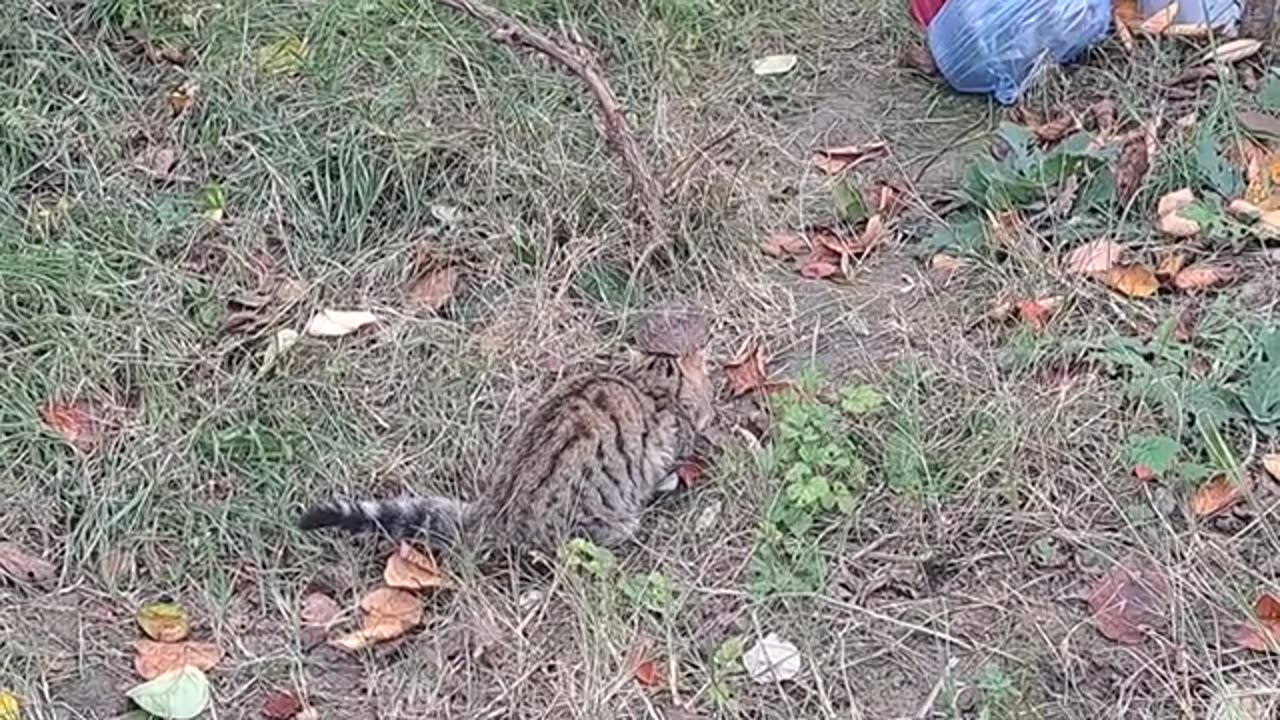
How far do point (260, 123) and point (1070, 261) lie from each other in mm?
1626

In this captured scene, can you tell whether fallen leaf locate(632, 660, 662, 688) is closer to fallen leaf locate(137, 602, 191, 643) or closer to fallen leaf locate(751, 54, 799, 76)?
fallen leaf locate(137, 602, 191, 643)

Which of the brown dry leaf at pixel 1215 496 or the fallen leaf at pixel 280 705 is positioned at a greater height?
the brown dry leaf at pixel 1215 496

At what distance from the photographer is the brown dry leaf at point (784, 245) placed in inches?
134

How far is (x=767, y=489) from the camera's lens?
281 centimetres

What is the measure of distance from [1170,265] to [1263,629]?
843 mm

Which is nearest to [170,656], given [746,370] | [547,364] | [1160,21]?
[547,364]

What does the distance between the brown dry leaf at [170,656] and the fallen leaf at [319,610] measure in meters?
0.14

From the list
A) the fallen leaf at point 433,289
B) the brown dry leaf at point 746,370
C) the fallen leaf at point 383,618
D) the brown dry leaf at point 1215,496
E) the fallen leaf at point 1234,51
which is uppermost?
the fallen leaf at point 1234,51

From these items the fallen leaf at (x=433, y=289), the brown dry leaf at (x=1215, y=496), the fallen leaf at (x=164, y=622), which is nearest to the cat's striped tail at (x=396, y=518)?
the fallen leaf at (x=164, y=622)

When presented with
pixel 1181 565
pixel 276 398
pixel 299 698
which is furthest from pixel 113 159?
pixel 1181 565

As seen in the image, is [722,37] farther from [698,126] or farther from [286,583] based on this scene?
[286,583]

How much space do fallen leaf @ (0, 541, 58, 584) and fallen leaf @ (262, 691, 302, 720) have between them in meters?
0.47

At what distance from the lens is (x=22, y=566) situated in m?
2.83

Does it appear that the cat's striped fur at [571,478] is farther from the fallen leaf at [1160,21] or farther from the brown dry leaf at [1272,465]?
the fallen leaf at [1160,21]
